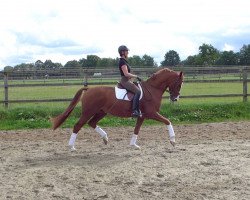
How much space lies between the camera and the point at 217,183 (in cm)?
707

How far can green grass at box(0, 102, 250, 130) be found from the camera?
15.3m

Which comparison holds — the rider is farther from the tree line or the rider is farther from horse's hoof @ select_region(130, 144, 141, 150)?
the tree line

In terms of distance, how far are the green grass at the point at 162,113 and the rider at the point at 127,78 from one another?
4.62 metres

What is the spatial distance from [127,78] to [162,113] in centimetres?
602

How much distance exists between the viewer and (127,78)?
10578mm

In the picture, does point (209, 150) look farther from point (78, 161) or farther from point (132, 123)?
point (132, 123)

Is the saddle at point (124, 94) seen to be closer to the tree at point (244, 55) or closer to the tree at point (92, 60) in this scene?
Answer: the tree at point (92, 60)

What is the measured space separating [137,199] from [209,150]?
4.02 metres

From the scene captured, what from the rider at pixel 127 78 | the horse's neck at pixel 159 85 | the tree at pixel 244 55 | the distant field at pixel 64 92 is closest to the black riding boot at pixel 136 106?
the rider at pixel 127 78

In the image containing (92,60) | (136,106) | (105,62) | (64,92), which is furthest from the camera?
(105,62)

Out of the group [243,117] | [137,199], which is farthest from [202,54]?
[137,199]

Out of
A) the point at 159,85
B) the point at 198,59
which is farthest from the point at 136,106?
the point at 198,59

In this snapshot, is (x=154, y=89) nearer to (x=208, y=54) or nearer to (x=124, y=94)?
(x=124, y=94)

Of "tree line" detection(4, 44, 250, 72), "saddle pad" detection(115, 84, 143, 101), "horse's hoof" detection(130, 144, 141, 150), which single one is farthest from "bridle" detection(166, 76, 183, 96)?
"tree line" detection(4, 44, 250, 72)
